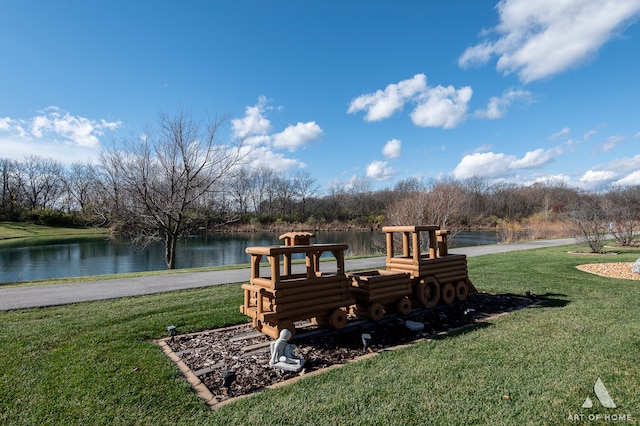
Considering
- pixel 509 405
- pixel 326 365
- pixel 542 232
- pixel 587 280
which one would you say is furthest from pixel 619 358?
pixel 542 232

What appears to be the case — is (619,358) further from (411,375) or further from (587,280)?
(587,280)

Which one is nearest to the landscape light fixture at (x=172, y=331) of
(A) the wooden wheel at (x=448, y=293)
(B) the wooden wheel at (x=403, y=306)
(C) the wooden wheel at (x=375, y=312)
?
(C) the wooden wheel at (x=375, y=312)

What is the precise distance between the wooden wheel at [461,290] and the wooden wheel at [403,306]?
1651 millimetres

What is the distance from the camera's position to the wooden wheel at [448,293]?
283 inches

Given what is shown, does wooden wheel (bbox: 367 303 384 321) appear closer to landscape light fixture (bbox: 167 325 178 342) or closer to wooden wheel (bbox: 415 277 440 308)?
wooden wheel (bbox: 415 277 440 308)

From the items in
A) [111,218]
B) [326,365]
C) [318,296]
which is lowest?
[326,365]

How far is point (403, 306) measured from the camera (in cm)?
637

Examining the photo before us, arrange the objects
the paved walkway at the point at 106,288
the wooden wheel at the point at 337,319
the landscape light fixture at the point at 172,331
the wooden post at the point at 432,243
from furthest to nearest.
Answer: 1. the paved walkway at the point at 106,288
2. the wooden post at the point at 432,243
3. the landscape light fixture at the point at 172,331
4. the wooden wheel at the point at 337,319

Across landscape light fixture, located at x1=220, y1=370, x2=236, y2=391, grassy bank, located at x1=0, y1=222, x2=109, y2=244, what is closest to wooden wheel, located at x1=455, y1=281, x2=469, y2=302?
landscape light fixture, located at x1=220, y1=370, x2=236, y2=391

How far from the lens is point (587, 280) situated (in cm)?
1018

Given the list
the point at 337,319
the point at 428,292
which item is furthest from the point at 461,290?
the point at 337,319

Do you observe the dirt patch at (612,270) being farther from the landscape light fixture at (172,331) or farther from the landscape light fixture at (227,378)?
the landscape light fixture at (172,331)

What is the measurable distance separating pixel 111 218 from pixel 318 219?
4394 cm

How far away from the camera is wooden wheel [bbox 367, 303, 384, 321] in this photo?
5.96m
